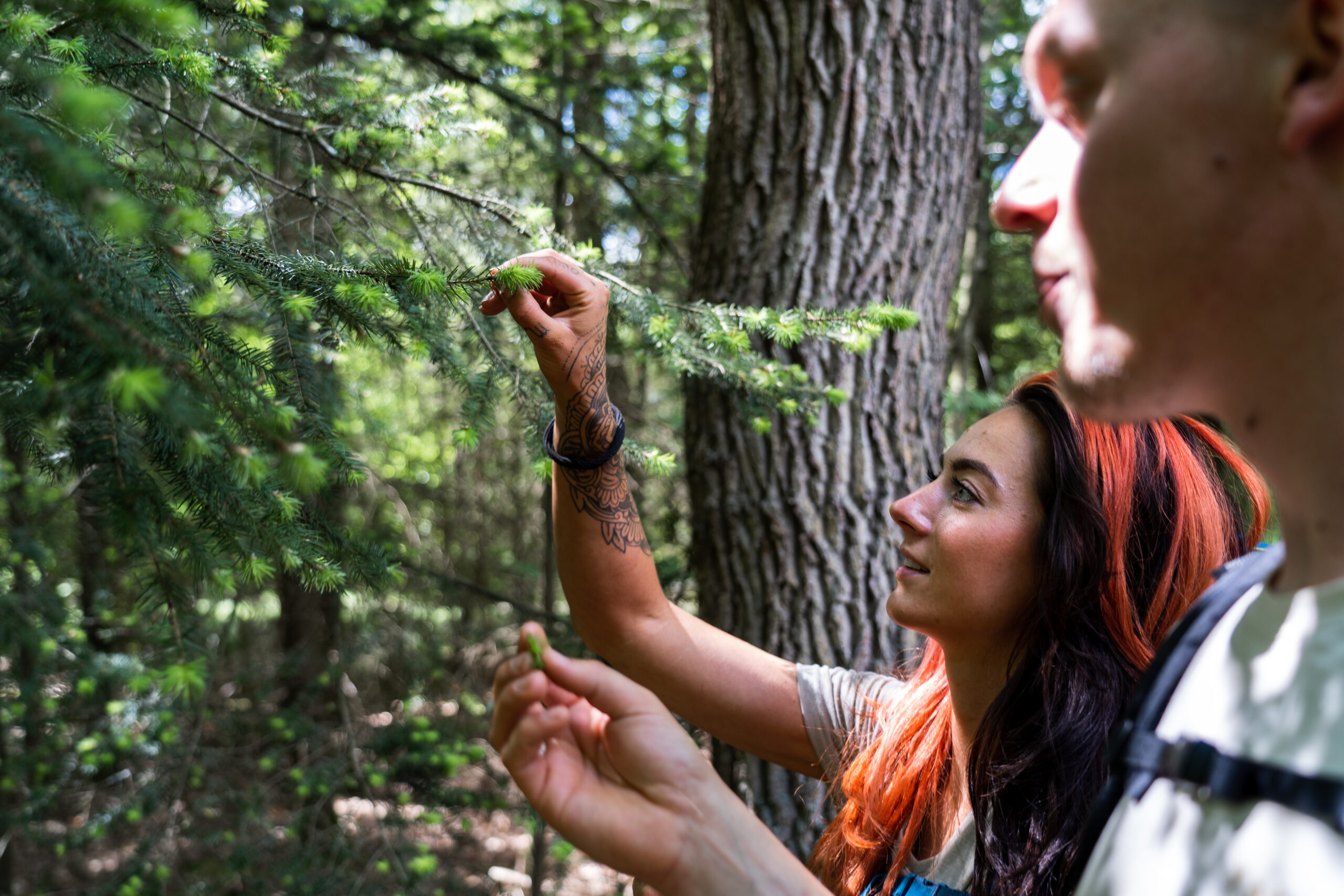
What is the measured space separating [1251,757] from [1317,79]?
71 centimetres

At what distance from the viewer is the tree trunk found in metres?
2.96

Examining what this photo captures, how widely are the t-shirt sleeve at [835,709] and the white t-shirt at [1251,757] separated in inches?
46.4

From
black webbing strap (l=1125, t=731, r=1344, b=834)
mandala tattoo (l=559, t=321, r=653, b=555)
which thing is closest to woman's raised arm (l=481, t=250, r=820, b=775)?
Answer: mandala tattoo (l=559, t=321, r=653, b=555)

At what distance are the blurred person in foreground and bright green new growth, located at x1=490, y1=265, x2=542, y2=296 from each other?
0.97 meters

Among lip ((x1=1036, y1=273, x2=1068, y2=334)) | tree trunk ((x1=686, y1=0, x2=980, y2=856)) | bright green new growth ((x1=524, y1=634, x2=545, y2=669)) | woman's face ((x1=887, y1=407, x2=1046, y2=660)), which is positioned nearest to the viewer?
lip ((x1=1036, y1=273, x2=1068, y2=334))

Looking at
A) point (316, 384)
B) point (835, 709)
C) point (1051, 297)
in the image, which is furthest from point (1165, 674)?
point (316, 384)

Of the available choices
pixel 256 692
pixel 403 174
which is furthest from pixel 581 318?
pixel 256 692

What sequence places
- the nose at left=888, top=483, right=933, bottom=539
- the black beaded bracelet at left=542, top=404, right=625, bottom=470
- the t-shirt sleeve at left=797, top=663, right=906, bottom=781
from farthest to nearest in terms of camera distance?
the t-shirt sleeve at left=797, top=663, right=906, bottom=781 < the black beaded bracelet at left=542, top=404, right=625, bottom=470 < the nose at left=888, top=483, right=933, bottom=539

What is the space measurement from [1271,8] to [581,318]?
4.64ft

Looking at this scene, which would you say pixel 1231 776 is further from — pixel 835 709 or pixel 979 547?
pixel 835 709

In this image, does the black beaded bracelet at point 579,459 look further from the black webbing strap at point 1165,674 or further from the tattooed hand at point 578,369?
the black webbing strap at point 1165,674

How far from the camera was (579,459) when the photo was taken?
2080mm

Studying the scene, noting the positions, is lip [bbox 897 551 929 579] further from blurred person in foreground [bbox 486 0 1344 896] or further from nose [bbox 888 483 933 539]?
blurred person in foreground [bbox 486 0 1344 896]

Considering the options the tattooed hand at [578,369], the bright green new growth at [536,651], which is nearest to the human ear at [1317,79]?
the bright green new growth at [536,651]
